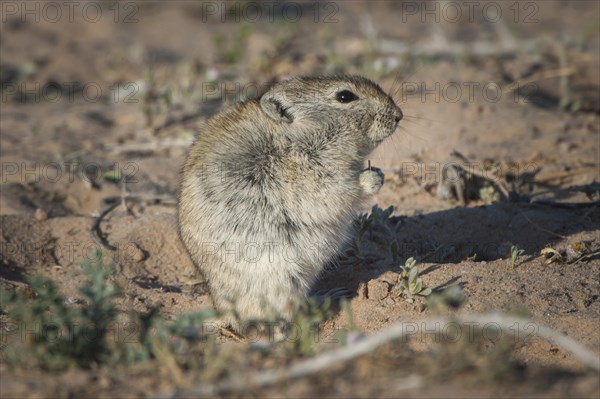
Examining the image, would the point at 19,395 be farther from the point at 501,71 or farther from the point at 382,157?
the point at 501,71

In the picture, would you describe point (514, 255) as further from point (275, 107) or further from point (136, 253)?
point (136, 253)

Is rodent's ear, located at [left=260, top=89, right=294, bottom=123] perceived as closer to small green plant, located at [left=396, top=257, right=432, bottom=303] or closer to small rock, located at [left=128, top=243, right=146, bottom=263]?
small green plant, located at [left=396, top=257, right=432, bottom=303]

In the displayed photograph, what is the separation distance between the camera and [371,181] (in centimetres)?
491

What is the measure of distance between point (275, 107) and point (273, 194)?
0.60m

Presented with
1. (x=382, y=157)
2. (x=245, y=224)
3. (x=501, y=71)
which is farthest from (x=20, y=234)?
(x=501, y=71)

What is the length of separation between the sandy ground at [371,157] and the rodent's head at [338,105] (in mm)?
977

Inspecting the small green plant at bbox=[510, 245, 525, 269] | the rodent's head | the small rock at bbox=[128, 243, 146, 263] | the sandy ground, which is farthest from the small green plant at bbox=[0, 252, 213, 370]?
the small green plant at bbox=[510, 245, 525, 269]

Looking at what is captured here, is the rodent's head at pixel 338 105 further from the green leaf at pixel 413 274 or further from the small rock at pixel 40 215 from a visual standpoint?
the small rock at pixel 40 215

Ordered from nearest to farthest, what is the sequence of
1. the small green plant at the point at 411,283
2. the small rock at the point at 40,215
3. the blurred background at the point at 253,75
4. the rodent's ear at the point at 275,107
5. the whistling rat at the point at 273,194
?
the whistling rat at the point at 273,194, the small green plant at the point at 411,283, the rodent's ear at the point at 275,107, the small rock at the point at 40,215, the blurred background at the point at 253,75

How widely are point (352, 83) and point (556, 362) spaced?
7.27 ft

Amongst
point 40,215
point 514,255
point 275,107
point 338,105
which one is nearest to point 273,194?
point 275,107

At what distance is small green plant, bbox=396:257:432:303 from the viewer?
4828mm

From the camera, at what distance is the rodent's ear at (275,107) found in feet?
16.2

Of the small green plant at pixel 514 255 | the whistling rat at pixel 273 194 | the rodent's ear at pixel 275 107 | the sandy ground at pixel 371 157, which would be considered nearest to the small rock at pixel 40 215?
the sandy ground at pixel 371 157
